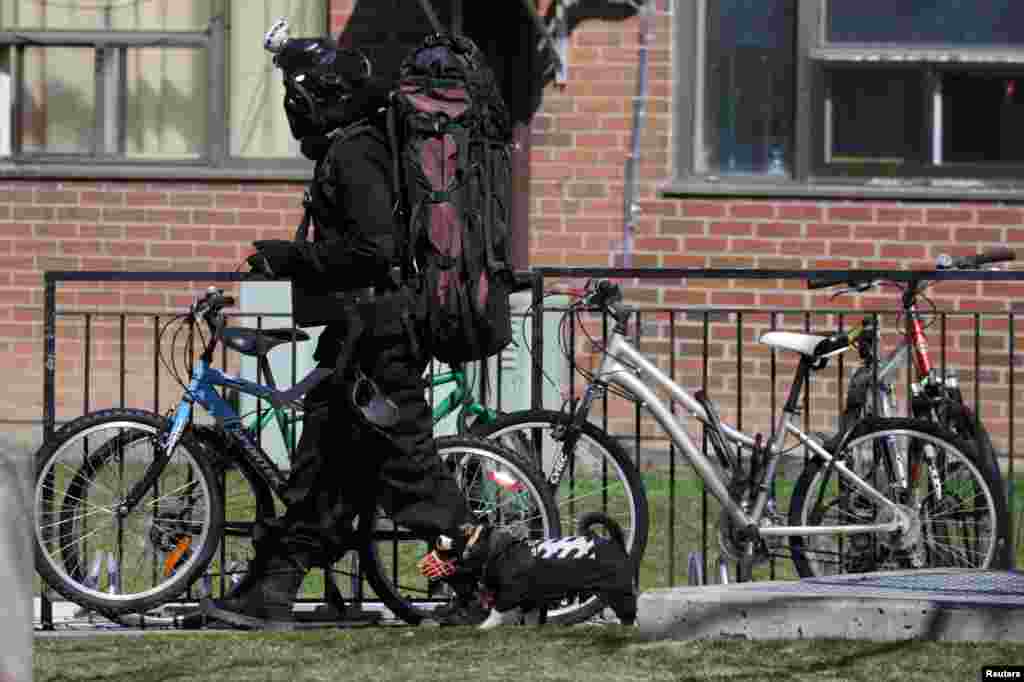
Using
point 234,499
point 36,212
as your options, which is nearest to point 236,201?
point 36,212

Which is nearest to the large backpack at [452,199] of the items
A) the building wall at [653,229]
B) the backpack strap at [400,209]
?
the backpack strap at [400,209]

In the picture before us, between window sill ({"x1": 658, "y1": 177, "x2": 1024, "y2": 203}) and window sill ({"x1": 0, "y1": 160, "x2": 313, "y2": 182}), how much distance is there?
1985mm

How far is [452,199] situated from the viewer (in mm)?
6988

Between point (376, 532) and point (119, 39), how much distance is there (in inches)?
207

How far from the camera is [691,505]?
9.70 m

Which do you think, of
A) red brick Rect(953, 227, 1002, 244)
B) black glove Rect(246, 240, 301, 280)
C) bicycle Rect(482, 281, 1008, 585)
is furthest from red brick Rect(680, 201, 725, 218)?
black glove Rect(246, 240, 301, 280)

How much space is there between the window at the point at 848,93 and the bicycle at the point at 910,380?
344 cm

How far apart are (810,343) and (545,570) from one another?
135cm

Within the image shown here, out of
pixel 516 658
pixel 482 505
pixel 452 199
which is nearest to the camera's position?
pixel 516 658

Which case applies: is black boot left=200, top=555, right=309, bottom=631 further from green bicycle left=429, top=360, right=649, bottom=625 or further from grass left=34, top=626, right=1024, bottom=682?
green bicycle left=429, top=360, right=649, bottom=625

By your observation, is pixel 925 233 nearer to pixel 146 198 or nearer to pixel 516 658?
pixel 146 198

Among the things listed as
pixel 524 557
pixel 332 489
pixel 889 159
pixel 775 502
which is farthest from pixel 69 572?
pixel 889 159

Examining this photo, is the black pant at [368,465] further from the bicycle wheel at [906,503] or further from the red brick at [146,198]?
the red brick at [146,198]

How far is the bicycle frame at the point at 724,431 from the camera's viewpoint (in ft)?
25.7
